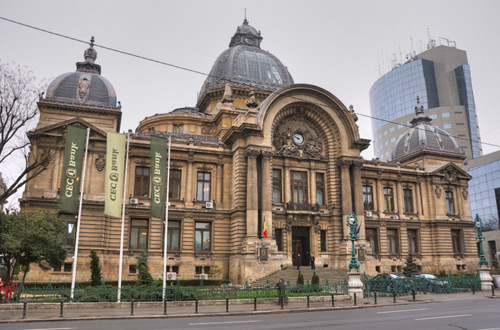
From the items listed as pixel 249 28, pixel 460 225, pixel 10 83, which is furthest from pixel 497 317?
pixel 249 28

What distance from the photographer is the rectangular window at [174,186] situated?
39.0m

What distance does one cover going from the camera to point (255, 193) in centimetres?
3728

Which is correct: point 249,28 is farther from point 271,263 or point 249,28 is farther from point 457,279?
point 457,279

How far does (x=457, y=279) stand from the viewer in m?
31.2

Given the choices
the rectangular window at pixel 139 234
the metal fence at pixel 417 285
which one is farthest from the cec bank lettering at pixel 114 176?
the metal fence at pixel 417 285

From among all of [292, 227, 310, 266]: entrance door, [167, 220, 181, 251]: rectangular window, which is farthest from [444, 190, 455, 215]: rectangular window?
[167, 220, 181, 251]: rectangular window

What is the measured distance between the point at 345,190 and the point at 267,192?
28.3 feet

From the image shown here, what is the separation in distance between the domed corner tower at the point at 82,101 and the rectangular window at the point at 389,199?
30.7 metres

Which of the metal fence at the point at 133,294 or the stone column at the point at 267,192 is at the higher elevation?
the stone column at the point at 267,192

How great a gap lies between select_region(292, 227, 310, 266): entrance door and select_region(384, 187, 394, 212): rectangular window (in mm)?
12436

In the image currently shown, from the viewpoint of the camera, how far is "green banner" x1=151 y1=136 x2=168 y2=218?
26.7m

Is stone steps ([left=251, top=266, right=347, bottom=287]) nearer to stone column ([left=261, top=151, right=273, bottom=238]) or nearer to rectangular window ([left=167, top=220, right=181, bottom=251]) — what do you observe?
stone column ([left=261, top=151, right=273, bottom=238])

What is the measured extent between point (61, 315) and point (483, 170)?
9620 centimetres

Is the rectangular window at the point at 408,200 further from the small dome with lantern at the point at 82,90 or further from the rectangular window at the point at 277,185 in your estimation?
the small dome with lantern at the point at 82,90
